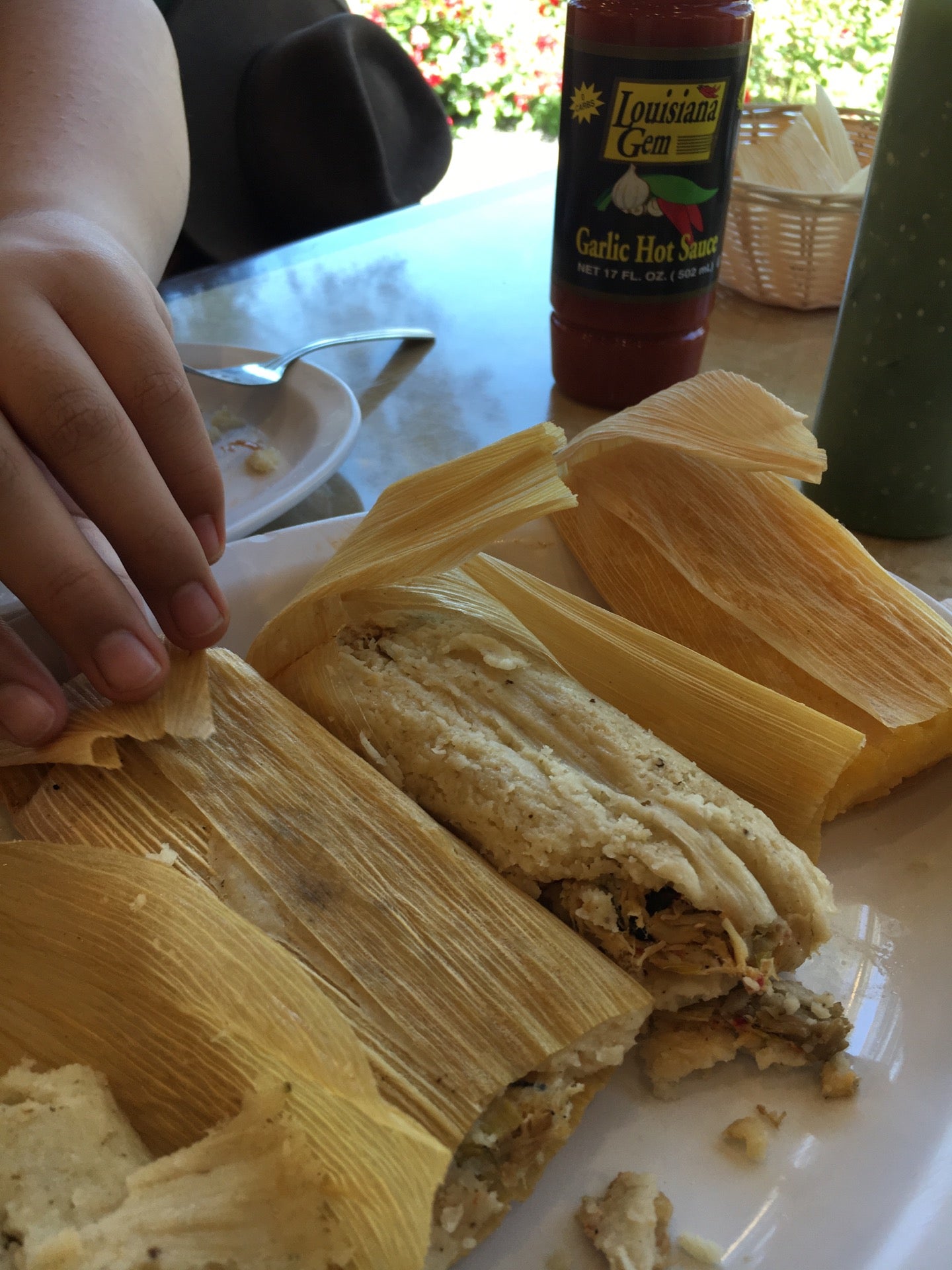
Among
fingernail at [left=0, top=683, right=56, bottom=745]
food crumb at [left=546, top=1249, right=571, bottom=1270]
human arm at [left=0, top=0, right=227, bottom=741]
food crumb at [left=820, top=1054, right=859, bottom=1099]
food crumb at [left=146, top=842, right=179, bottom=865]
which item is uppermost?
human arm at [left=0, top=0, right=227, bottom=741]

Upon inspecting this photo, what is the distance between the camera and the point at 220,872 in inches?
28.3

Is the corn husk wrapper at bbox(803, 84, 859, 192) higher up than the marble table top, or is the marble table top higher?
the corn husk wrapper at bbox(803, 84, 859, 192)

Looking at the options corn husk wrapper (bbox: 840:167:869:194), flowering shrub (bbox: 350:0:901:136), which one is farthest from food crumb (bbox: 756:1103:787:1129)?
flowering shrub (bbox: 350:0:901:136)

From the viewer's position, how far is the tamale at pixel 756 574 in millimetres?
904

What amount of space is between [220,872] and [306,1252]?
0.27 metres

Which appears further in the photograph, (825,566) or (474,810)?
(825,566)

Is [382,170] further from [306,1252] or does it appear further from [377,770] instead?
[306,1252]

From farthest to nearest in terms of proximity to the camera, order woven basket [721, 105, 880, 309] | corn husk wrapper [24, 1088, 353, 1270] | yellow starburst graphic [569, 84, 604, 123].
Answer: woven basket [721, 105, 880, 309]
yellow starburst graphic [569, 84, 604, 123]
corn husk wrapper [24, 1088, 353, 1270]

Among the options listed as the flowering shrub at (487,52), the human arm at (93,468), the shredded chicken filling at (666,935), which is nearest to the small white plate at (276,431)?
the human arm at (93,468)

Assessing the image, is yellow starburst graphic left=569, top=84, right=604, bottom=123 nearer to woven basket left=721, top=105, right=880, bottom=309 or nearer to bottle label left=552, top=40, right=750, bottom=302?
bottle label left=552, top=40, right=750, bottom=302

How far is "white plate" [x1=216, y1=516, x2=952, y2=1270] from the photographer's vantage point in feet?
2.03

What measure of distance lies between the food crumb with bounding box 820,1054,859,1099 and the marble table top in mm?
743

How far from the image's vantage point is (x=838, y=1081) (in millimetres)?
699

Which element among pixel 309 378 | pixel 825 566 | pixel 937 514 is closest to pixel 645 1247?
pixel 825 566
